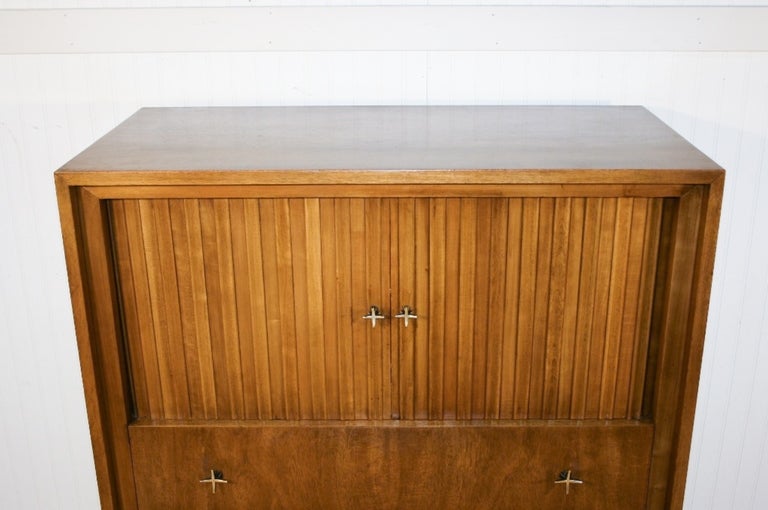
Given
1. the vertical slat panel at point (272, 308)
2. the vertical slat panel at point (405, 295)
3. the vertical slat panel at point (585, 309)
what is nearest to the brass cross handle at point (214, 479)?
the vertical slat panel at point (272, 308)

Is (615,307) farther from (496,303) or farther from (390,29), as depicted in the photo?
(390,29)

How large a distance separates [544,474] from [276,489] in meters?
0.35

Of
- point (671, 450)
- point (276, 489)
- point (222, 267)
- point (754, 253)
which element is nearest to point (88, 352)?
point (222, 267)

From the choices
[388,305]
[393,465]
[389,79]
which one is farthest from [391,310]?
[389,79]

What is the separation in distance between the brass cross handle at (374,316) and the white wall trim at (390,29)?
47cm

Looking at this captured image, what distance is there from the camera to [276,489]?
1.13 m

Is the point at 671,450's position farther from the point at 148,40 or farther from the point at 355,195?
the point at 148,40

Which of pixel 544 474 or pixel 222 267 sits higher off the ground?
pixel 222 267

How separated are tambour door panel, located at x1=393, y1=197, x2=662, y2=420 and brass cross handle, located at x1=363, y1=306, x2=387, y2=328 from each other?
27 millimetres

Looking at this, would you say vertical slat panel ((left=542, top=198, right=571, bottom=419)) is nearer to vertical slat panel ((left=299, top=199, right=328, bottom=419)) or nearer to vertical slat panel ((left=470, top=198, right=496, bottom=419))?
vertical slat panel ((left=470, top=198, right=496, bottom=419))

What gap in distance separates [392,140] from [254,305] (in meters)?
0.27

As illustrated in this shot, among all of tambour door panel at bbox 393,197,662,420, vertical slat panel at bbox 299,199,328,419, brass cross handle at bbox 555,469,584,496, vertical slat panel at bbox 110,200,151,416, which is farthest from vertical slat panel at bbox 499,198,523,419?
vertical slat panel at bbox 110,200,151,416

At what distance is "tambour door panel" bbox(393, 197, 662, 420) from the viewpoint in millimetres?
1008

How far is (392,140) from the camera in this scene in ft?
3.60
